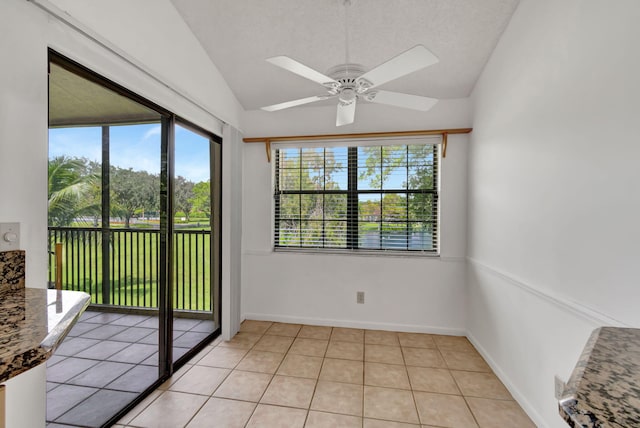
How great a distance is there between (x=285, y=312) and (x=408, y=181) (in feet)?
6.80

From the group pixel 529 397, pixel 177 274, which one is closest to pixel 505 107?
pixel 529 397

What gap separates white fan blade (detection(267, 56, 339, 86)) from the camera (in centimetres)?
146

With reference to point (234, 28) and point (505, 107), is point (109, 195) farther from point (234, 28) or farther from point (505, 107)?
point (505, 107)

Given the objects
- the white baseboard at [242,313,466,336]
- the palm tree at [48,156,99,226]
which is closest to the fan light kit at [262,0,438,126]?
the palm tree at [48,156,99,226]

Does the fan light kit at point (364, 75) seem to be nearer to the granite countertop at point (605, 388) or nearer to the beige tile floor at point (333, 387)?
the granite countertop at point (605, 388)

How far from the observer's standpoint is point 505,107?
2152 mm

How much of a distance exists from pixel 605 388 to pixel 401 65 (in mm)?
1379

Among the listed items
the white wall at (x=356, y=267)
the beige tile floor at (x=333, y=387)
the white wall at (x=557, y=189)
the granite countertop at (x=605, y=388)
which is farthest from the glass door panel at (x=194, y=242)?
the white wall at (x=557, y=189)

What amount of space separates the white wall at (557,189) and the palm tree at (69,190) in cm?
261

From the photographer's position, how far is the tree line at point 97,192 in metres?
1.44

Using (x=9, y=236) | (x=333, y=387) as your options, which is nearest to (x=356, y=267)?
(x=333, y=387)

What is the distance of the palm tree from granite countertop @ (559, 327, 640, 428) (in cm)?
202

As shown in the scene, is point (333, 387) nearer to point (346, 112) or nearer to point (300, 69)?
point (346, 112)

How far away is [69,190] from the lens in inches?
59.0
